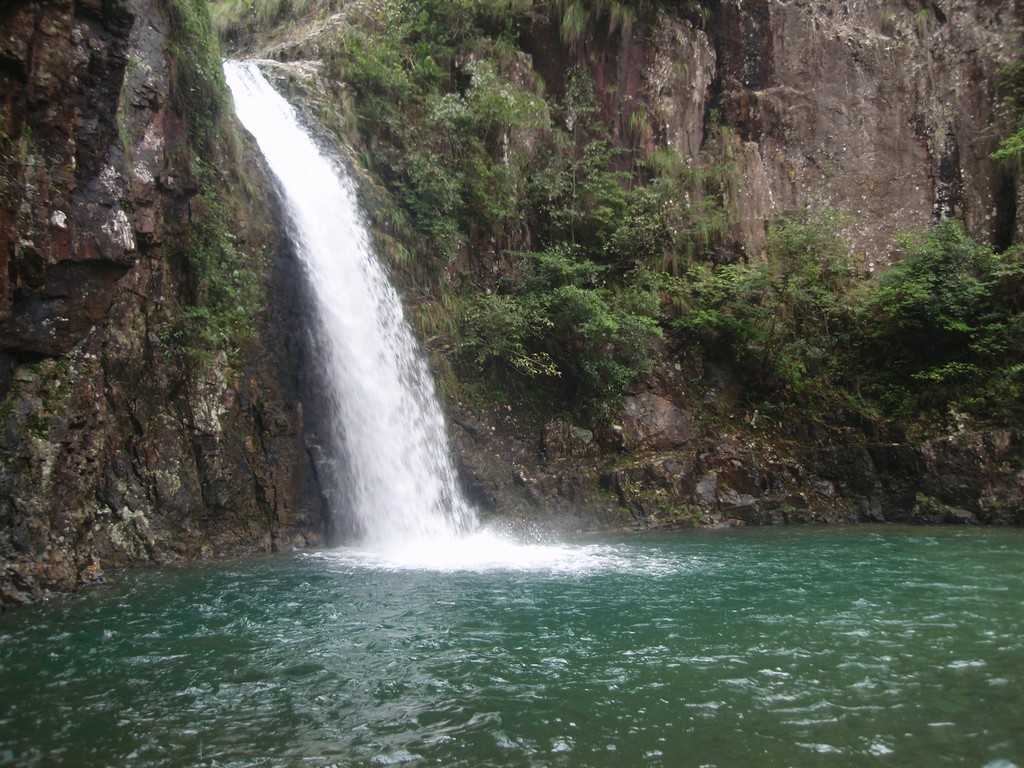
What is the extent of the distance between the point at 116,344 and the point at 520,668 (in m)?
7.18

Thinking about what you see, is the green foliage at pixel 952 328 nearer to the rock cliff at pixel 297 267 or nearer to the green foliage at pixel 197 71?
the rock cliff at pixel 297 267

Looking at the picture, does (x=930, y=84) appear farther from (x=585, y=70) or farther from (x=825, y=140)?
(x=585, y=70)

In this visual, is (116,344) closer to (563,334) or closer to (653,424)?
(563,334)

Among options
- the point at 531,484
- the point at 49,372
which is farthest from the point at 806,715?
the point at 531,484

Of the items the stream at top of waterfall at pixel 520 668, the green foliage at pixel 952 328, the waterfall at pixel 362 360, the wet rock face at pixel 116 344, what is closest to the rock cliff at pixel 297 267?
the wet rock face at pixel 116 344

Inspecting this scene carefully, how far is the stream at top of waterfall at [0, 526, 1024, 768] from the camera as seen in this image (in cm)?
420

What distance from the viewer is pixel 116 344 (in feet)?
32.1

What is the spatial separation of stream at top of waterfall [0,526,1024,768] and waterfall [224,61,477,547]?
9.40ft

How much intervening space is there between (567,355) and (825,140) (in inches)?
400

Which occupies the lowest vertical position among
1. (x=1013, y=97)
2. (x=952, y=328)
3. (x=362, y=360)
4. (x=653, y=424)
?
(x=653, y=424)

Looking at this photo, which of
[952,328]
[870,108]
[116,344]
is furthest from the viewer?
[870,108]

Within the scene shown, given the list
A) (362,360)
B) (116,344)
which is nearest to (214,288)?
(116,344)

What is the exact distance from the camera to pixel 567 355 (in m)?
16.0

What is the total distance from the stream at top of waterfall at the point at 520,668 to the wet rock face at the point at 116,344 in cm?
106
